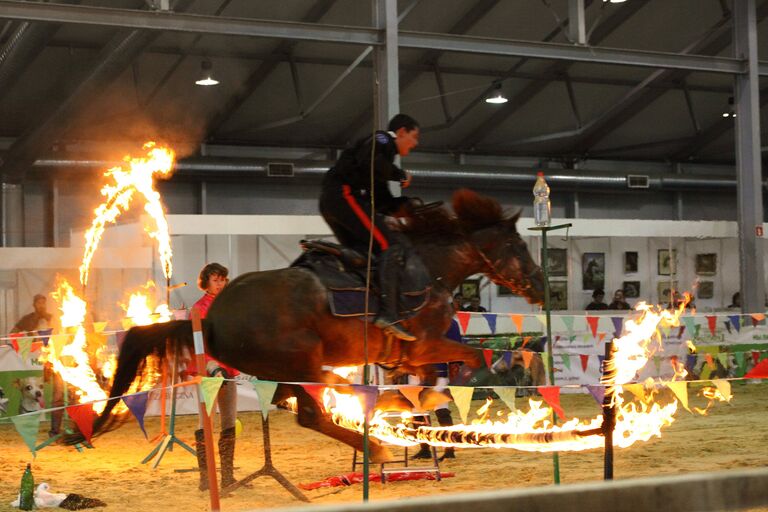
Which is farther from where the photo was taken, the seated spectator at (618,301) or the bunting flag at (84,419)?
the seated spectator at (618,301)

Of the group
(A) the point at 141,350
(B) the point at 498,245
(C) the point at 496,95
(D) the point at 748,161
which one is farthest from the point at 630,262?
(A) the point at 141,350

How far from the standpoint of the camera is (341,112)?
1941 cm

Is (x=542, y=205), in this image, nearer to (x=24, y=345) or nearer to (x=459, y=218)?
(x=459, y=218)

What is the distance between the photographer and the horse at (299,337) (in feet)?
18.8

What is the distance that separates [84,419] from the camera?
5.44 metres

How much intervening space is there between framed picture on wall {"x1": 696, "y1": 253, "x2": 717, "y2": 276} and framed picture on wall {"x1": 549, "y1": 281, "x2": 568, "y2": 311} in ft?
7.28

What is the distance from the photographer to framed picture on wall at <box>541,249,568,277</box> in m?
15.2

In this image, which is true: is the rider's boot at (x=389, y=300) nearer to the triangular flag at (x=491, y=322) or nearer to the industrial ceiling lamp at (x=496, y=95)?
the triangular flag at (x=491, y=322)

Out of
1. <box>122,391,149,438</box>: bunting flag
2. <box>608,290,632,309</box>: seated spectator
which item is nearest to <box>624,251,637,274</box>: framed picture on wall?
<box>608,290,632,309</box>: seated spectator

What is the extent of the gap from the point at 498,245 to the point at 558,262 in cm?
891

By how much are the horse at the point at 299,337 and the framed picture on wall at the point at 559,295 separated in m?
8.89

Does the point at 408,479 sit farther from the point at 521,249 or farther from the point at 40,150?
the point at 40,150

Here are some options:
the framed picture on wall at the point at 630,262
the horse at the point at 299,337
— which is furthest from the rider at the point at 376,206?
the framed picture on wall at the point at 630,262

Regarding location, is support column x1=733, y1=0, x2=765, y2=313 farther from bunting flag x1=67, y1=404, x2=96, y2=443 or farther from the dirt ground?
bunting flag x1=67, y1=404, x2=96, y2=443
